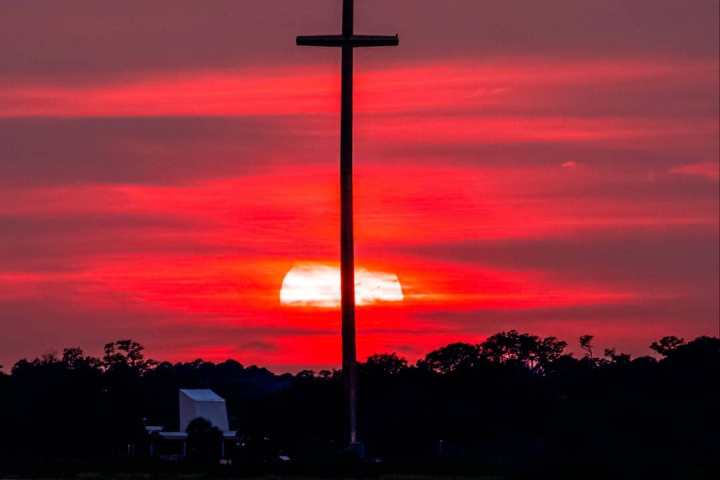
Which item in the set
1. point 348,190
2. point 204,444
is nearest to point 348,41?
point 348,190

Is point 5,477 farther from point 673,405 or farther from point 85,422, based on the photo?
point 85,422

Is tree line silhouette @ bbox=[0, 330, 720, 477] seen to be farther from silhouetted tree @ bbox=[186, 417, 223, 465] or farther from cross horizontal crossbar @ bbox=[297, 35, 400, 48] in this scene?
cross horizontal crossbar @ bbox=[297, 35, 400, 48]

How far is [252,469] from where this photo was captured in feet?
338

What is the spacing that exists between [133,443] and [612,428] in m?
83.8

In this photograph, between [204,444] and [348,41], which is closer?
[348,41]

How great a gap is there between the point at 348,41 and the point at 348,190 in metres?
8.81

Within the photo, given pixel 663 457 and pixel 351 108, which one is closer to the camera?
pixel 663 457

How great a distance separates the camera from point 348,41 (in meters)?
112

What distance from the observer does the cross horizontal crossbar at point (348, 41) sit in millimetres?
111750

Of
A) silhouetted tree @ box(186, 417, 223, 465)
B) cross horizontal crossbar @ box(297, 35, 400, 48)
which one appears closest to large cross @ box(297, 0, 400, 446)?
cross horizontal crossbar @ box(297, 35, 400, 48)

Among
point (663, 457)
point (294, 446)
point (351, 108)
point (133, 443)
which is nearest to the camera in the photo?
point (663, 457)

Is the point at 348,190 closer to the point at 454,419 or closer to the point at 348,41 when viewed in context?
the point at 348,41

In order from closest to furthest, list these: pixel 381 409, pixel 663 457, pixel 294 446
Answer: pixel 663 457
pixel 294 446
pixel 381 409

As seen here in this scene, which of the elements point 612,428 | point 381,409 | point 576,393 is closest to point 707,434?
point 612,428
